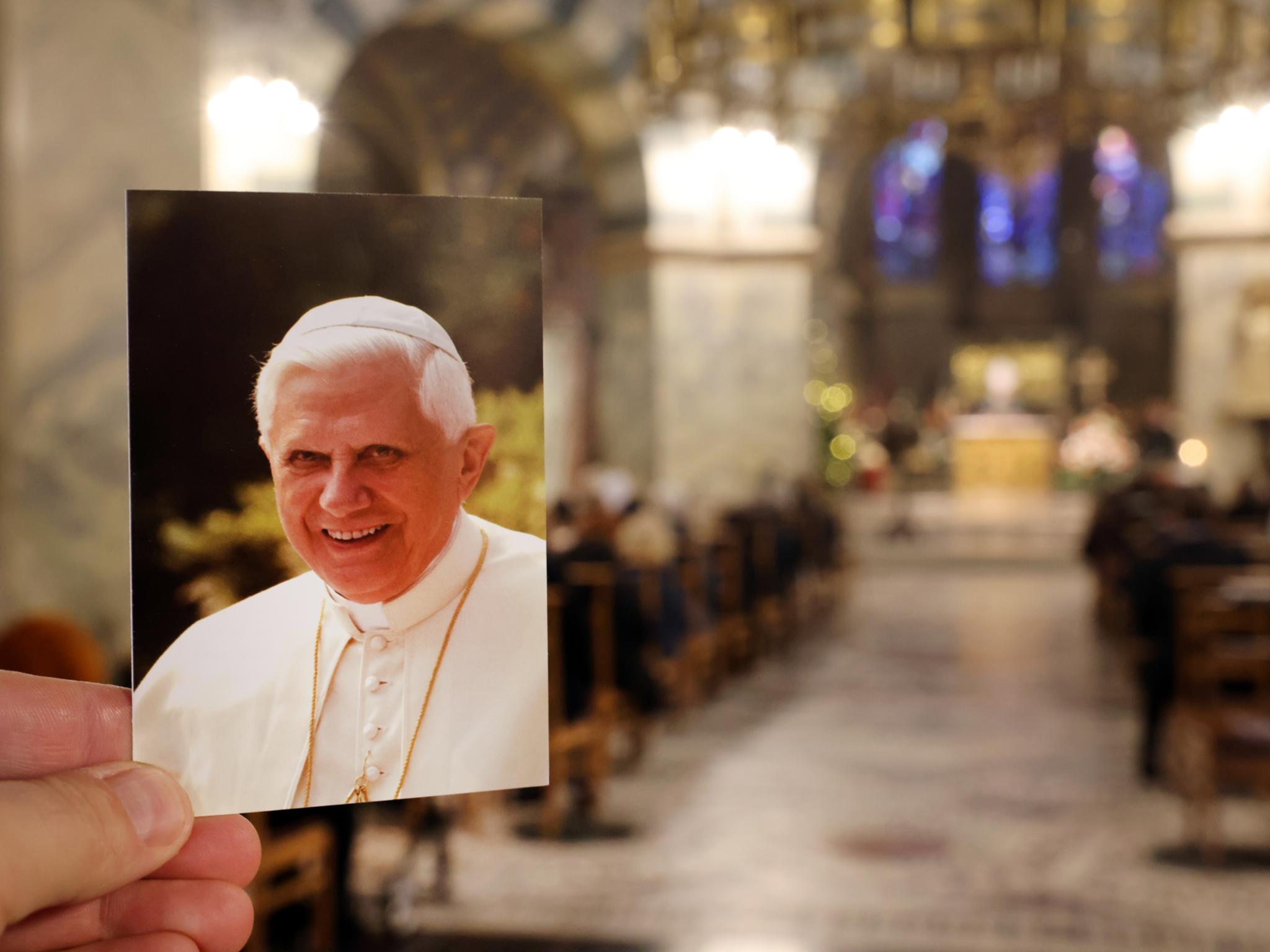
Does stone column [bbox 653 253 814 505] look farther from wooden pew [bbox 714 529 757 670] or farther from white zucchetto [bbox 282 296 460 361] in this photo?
white zucchetto [bbox 282 296 460 361]

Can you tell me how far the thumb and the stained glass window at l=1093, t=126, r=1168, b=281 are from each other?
28.3 metres

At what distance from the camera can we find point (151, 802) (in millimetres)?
952

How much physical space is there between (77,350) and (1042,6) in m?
4.24

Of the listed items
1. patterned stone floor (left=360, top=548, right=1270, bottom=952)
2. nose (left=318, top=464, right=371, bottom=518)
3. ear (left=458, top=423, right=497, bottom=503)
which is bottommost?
patterned stone floor (left=360, top=548, right=1270, bottom=952)

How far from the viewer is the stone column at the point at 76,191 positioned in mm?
3521

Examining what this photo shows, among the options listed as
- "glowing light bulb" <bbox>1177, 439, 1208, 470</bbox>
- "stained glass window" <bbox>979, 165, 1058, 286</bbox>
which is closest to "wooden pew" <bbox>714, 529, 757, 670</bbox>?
"glowing light bulb" <bbox>1177, 439, 1208, 470</bbox>

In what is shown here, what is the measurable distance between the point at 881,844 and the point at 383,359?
5.18 m

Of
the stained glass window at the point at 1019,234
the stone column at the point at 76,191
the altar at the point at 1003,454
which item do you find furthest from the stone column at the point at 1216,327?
the stained glass window at the point at 1019,234

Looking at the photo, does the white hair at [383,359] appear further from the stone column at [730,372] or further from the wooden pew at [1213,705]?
the stone column at [730,372]

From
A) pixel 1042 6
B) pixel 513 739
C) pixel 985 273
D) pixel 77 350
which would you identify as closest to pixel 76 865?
pixel 513 739

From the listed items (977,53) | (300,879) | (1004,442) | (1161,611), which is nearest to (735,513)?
(1161,611)

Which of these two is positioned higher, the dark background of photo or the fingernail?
the dark background of photo

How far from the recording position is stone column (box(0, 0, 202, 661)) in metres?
3.52

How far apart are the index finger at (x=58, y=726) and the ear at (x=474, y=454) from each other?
31 cm
